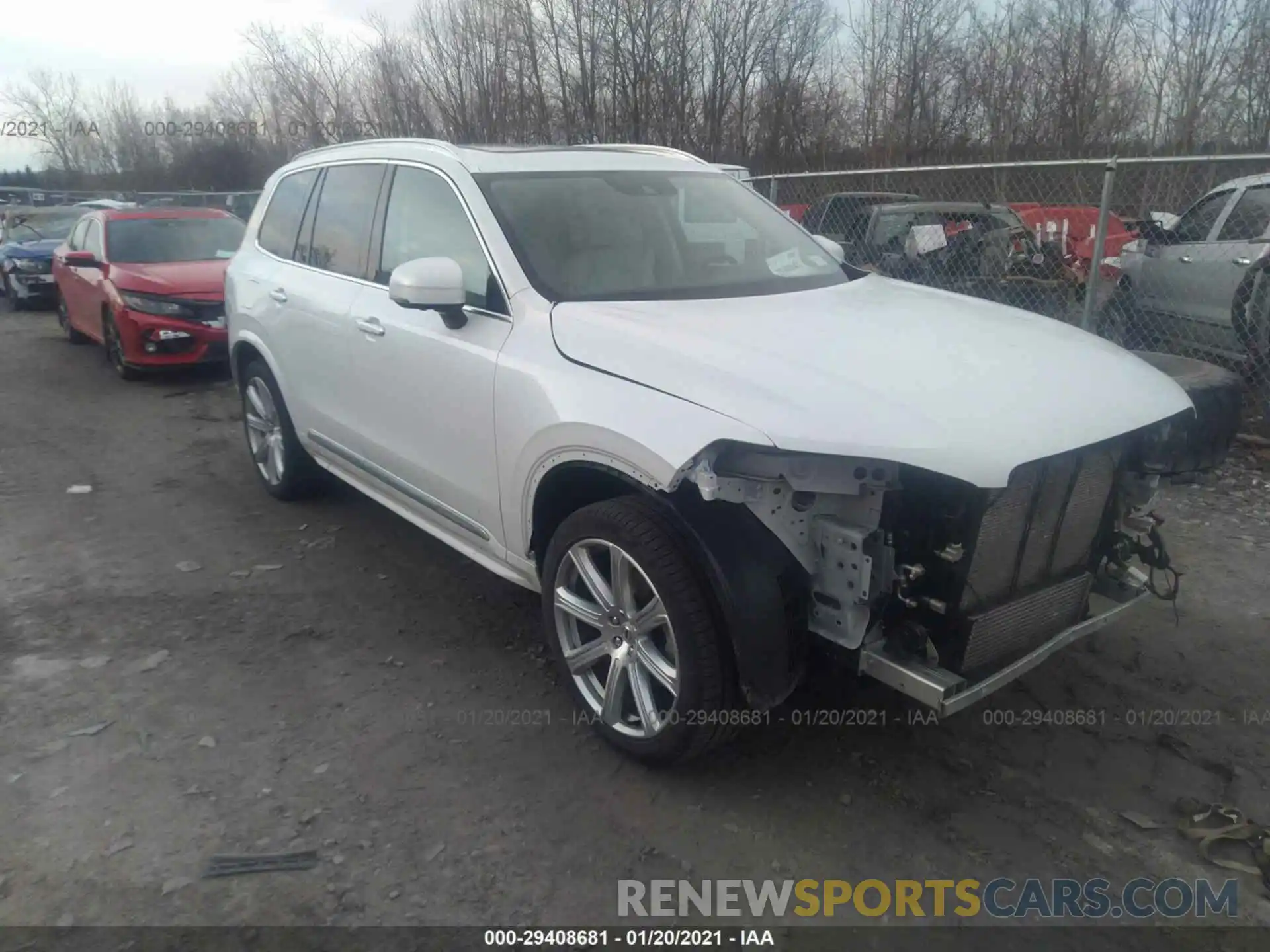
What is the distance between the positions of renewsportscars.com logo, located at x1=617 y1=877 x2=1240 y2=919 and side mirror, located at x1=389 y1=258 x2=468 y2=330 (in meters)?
1.99

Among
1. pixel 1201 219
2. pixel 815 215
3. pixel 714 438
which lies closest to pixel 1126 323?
pixel 1201 219

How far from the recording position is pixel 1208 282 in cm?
752

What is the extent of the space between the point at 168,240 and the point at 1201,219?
9.73 meters

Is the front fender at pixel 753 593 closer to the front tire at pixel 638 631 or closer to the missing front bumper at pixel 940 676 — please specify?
the front tire at pixel 638 631

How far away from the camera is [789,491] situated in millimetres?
2768

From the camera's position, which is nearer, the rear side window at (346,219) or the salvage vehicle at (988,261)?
the rear side window at (346,219)

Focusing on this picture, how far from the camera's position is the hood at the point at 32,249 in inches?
587

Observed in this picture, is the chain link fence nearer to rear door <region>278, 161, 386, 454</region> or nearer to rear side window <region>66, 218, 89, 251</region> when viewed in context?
rear door <region>278, 161, 386, 454</region>

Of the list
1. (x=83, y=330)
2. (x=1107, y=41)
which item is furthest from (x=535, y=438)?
(x=1107, y=41)

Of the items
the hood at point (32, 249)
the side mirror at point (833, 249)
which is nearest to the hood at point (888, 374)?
the side mirror at point (833, 249)

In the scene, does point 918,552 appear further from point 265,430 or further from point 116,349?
point 116,349

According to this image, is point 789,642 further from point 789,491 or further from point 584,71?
point 584,71

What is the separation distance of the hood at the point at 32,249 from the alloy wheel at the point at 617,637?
14728 mm

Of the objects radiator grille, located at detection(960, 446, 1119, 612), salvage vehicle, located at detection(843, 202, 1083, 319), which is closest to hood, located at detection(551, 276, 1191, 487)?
radiator grille, located at detection(960, 446, 1119, 612)
